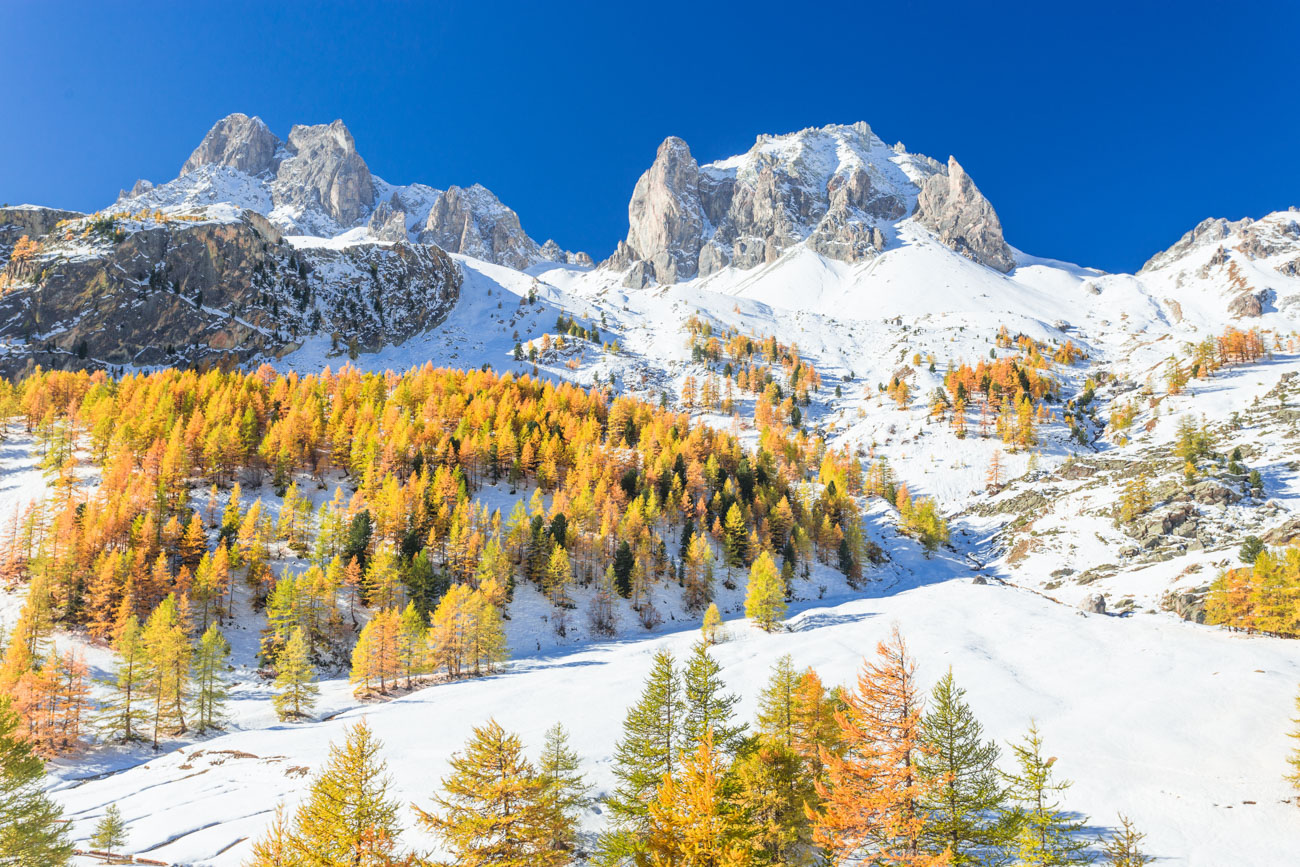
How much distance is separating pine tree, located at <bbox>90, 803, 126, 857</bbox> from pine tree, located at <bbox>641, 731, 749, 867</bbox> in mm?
22321

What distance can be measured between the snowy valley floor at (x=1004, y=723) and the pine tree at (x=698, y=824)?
759 centimetres

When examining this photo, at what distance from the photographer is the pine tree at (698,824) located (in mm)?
16438

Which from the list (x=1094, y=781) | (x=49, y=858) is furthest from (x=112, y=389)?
(x=1094, y=781)

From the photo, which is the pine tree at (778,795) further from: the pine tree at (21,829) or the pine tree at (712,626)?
the pine tree at (712,626)

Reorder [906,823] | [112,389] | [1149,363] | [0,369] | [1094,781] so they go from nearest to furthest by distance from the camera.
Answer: [906,823] → [1094,781] → [112,389] → [0,369] → [1149,363]

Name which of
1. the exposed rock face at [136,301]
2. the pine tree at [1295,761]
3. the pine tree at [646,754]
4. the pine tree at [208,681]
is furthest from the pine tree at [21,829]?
the exposed rock face at [136,301]

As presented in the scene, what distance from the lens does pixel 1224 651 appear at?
39.9 metres

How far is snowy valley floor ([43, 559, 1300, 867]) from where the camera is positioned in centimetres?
2389

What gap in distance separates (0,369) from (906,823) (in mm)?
217607

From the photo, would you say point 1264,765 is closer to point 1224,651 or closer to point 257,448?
point 1224,651

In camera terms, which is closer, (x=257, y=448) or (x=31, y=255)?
(x=257, y=448)

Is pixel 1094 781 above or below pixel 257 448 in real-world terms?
below

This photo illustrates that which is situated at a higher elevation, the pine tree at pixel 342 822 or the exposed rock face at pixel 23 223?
the exposed rock face at pixel 23 223

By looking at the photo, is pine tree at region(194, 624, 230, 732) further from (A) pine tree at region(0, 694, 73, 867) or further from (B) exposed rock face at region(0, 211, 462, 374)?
(B) exposed rock face at region(0, 211, 462, 374)
